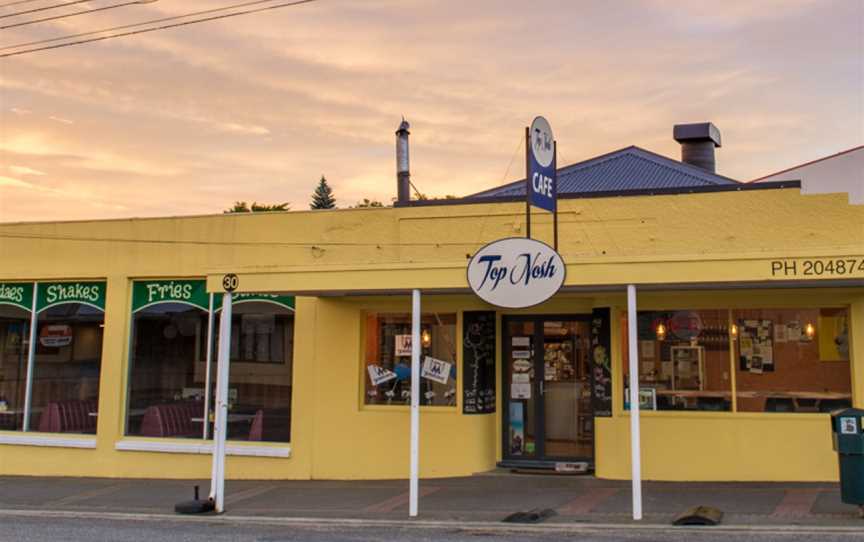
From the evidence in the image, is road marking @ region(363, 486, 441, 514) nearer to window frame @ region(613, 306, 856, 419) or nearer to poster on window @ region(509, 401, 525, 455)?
poster on window @ region(509, 401, 525, 455)

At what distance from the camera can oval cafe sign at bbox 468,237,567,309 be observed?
8766 millimetres

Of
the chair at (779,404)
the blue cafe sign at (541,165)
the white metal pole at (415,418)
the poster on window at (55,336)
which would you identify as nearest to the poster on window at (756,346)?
the chair at (779,404)

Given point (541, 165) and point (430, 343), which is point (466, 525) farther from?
point (541, 165)

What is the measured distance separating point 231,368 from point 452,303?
398 centimetres

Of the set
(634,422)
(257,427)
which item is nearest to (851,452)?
(634,422)

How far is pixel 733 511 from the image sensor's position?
877 cm

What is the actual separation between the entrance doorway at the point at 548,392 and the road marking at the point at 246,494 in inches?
141

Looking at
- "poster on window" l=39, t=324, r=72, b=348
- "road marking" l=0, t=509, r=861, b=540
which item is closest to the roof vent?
"road marking" l=0, t=509, r=861, b=540

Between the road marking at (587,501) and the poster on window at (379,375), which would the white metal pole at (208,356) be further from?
the road marking at (587,501)

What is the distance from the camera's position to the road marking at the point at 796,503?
8.55 m

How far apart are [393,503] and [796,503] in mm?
4803

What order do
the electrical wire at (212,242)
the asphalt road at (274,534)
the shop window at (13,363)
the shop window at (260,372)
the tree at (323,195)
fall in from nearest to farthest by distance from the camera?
the asphalt road at (274,534) < the electrical wire at (212,242) < the shop window at (260,372) < the shop window at (13,363) < the tree at (323,195)

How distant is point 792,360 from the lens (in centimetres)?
1081

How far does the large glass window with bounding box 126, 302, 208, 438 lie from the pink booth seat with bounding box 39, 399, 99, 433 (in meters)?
0.78
